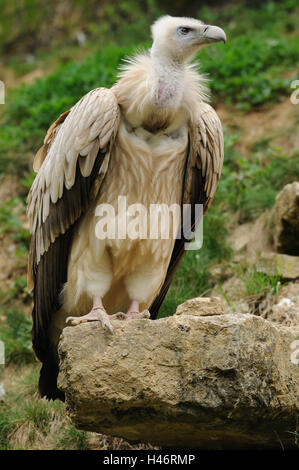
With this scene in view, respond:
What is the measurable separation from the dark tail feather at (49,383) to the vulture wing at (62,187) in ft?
0.22

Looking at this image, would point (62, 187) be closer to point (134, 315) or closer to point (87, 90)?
point (134, 315)

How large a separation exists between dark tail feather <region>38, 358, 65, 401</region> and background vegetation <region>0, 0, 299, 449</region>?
0.70 meters

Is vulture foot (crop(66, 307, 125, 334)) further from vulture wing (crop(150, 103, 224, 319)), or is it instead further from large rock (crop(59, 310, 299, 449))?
vulture wing (crop(150, 103, 224, 319))

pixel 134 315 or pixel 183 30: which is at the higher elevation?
pixel 183 30

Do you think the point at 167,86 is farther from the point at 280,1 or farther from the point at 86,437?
the point at 280,1

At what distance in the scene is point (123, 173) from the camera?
5.00 metres

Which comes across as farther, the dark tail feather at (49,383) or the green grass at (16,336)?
the green grass at (16,336)

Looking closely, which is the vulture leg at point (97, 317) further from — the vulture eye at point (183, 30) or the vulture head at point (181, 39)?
the vulture eye at point (183, 30)

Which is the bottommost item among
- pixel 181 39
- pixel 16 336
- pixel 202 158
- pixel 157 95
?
pixel 16 336

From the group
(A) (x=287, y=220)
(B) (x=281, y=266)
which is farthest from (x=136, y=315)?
(B) (x=281, y=266)

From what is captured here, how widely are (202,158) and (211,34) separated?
0.86 metres

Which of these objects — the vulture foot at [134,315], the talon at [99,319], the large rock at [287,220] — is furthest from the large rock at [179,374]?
the large rock at [287,220]

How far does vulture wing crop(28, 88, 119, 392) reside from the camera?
4898mm

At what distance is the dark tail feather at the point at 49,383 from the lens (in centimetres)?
539
